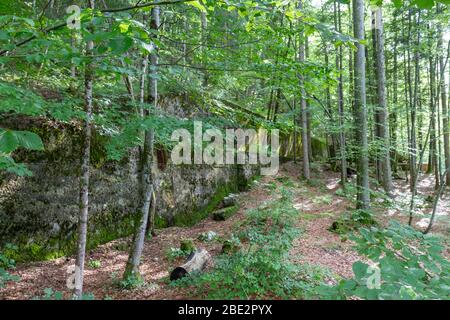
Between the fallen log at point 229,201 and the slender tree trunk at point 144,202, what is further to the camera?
the fallen log at point 229,201

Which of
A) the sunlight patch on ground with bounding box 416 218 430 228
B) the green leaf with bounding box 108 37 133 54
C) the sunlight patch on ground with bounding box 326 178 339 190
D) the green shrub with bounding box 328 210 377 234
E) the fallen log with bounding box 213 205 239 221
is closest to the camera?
the green leaf with bounding box 108 37 133 54

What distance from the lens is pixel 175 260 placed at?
19.6 feet

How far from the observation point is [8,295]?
432 cm

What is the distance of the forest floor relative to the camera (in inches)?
184

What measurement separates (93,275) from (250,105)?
11.8m

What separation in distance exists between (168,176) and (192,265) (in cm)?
371

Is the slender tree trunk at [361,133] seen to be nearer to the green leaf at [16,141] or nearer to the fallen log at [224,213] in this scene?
the fallen log at [224,213]

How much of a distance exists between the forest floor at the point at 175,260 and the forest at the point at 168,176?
44 millimetres

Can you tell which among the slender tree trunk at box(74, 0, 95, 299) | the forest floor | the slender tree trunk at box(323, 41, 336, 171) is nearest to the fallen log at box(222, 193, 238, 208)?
the forest floor

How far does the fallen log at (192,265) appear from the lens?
197 inches

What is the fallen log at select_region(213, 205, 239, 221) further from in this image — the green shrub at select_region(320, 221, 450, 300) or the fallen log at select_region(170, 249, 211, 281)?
the green shrub at select_region(320, 221, 450, 300)

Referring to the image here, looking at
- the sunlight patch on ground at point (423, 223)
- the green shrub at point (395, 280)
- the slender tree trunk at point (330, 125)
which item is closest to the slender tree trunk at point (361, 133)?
the slender tree trunk at point (330, 125)

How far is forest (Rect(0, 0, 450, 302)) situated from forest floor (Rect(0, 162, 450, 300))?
44mm
